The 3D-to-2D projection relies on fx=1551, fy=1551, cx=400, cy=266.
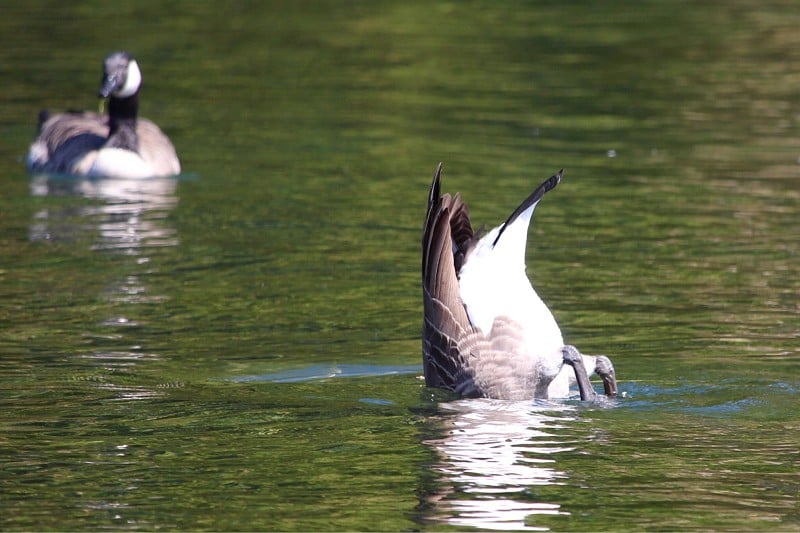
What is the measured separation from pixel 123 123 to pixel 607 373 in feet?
29.9

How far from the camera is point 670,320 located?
9.52m

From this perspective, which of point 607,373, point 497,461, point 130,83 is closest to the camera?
point 497,461

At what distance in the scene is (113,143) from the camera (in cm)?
1541

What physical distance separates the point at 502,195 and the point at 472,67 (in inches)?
321

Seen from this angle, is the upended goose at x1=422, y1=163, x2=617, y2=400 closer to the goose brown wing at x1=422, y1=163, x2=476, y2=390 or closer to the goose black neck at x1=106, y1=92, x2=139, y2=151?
the goose brown wing at x1=422, y1=163, x2=476, y2=390

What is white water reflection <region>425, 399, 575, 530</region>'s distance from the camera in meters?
6.02

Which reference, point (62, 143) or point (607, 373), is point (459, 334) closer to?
point (607, 373)

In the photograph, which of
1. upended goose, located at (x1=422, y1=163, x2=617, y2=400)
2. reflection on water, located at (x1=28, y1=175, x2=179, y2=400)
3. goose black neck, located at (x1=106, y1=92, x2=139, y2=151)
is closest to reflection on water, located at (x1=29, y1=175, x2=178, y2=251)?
reflection on water, located at (x1=28, y1=175, x2=179, y2=400)

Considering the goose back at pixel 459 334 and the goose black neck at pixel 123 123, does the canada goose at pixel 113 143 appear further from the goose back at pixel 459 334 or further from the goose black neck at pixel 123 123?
the goose back at pixel 459 334

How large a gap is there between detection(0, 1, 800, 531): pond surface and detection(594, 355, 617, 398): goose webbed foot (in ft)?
0.22

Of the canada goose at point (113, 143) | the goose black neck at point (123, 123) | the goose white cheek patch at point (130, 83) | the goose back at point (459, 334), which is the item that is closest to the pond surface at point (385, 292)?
the goose back at point (459, 334)

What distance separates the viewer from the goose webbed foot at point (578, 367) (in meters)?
7.35

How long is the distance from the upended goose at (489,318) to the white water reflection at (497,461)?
13 centimetres

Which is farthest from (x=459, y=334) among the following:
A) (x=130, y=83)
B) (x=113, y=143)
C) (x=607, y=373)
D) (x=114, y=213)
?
(x=130, y=83)
